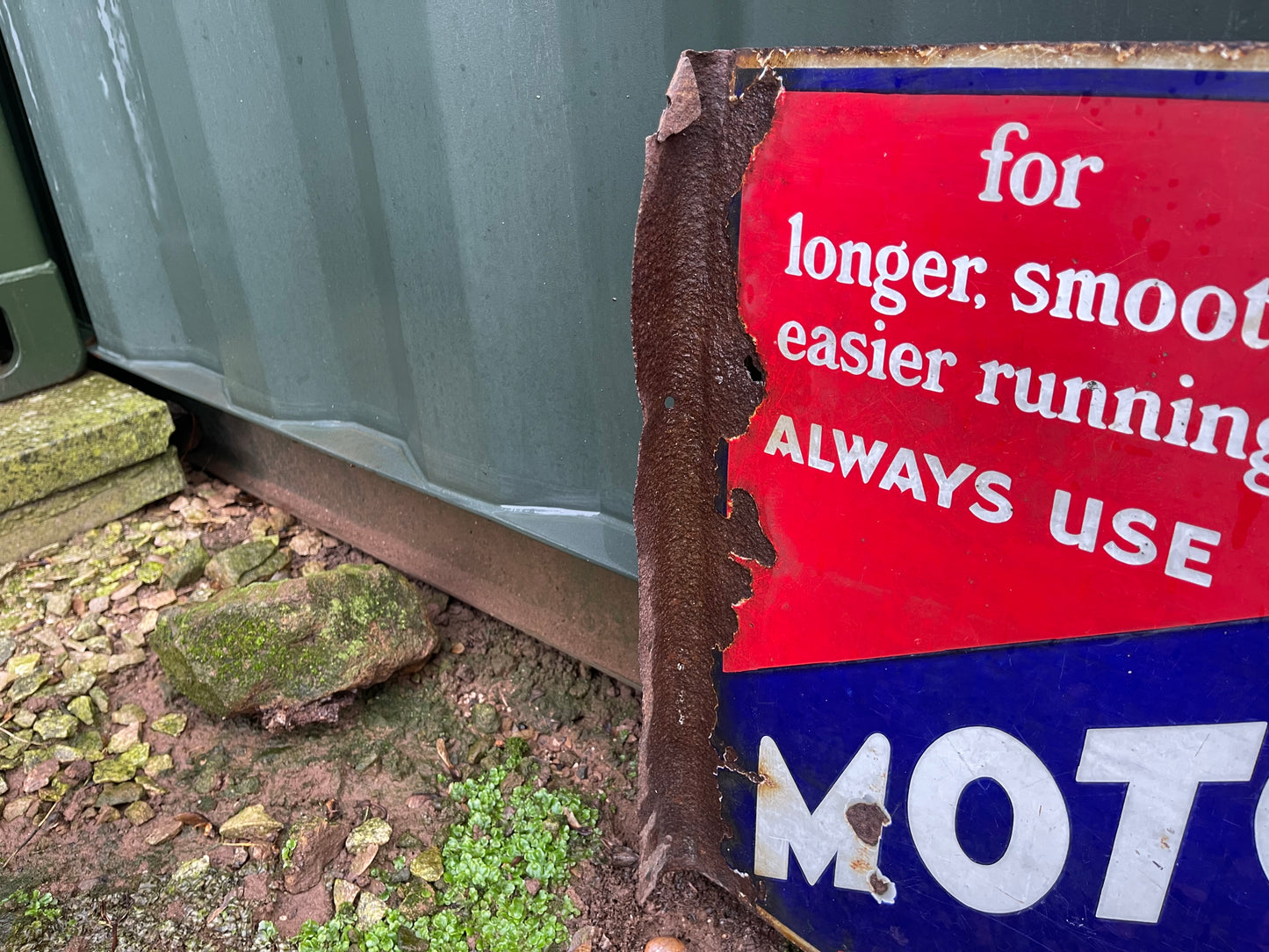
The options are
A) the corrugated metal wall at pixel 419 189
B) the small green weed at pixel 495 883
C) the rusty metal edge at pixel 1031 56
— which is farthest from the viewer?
the small green weed at pixel 495 883

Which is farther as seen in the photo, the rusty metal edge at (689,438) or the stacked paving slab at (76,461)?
the stacked paving slab at (76,461)

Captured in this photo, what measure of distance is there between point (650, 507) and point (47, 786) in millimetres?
1614

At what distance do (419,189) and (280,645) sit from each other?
1.01 meters

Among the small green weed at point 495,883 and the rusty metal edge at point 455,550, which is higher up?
the rusty metal edge at point 455,550

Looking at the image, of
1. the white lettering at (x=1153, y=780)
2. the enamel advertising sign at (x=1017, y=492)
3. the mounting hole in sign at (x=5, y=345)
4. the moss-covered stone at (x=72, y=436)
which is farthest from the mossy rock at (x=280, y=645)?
the mounting hole in sign at (x=5, y=345)

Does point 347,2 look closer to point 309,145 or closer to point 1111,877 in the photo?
point 309,145

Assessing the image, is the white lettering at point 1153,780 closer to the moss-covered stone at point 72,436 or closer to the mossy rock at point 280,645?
the mossy rock at point 280,645

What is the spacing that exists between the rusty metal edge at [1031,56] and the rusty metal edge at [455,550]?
1.28m

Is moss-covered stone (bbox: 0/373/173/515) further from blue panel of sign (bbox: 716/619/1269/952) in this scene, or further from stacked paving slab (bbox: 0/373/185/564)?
blue panel of sign (bbox: 716/619/1269/952)

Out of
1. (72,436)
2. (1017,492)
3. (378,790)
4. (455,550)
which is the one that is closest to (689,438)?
(1017,492)

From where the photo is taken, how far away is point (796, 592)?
4.43 feet

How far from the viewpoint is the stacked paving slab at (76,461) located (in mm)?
2854

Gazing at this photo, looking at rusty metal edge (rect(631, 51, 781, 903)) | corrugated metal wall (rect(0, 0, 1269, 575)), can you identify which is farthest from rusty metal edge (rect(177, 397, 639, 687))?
rusty metal edge (rect(631, 51, 781, 903))

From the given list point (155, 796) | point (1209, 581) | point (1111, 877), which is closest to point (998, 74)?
point (1209, 581)
